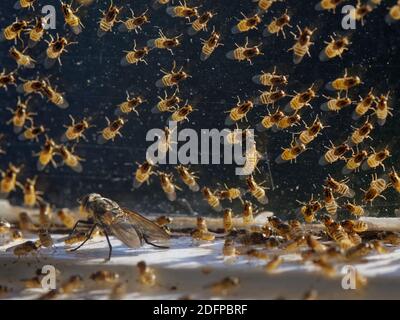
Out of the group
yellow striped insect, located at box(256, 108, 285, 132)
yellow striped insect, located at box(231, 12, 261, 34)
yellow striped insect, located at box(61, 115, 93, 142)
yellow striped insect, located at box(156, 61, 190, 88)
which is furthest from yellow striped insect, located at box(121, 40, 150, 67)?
yellow striped insect, located at box(256, 108, 285, 132)

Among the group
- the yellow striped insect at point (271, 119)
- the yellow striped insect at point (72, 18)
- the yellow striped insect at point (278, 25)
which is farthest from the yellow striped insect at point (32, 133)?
the yellow striped insect at point (278, 25)

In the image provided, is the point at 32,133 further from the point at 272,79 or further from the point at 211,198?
the point at 272,79

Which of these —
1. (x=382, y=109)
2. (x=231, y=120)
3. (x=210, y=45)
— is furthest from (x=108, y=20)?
(x=382, y=109)

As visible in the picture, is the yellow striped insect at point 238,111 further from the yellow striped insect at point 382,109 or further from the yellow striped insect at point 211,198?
the yellow striped insect at point 382,109

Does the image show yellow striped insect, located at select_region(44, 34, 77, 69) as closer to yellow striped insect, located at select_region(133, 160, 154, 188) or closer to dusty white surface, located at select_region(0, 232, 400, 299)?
yellow striped insect, located at select_region(133, 160, 154, 188)

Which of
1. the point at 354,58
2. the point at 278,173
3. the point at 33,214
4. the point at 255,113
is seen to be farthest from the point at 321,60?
the point at 33,214

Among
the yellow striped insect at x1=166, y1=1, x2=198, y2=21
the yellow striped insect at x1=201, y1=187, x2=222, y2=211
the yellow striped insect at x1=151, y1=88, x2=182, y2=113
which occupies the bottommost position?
the yellow striped insect at x1=201, y1=187, x2=222, y2=211

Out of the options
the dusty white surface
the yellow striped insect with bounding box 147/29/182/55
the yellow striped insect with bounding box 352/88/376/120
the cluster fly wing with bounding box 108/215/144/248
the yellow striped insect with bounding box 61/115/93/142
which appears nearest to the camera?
the dusty white surface
